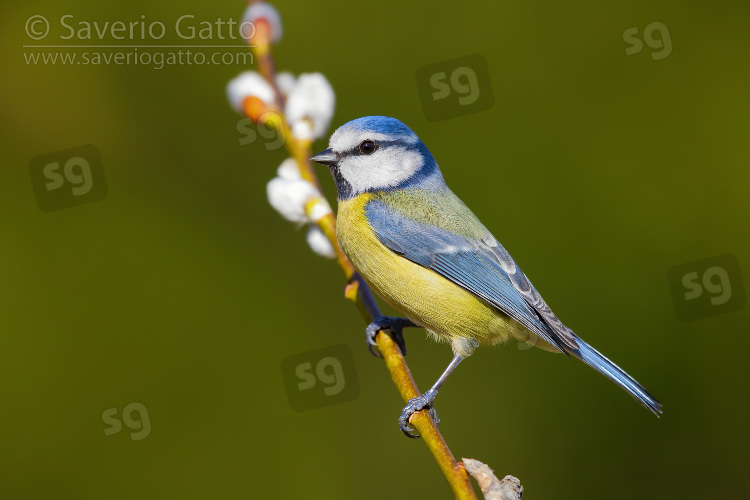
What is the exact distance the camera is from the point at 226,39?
2.11 m

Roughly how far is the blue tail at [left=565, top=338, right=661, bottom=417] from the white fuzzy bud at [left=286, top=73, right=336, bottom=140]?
73 centimetres

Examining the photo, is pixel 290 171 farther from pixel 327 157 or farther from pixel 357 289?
pixel 357 289

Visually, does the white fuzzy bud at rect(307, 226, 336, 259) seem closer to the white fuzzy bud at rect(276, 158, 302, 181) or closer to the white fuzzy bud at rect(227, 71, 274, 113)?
the white fuzzy bud at rect(276, 158, 302, 181)

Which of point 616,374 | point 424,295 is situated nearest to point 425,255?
point 424,295

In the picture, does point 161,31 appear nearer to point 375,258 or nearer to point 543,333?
point 375,258

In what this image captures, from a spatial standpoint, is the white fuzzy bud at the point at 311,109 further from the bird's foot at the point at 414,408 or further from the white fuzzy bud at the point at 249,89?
the bird's foot at the point at 414,408

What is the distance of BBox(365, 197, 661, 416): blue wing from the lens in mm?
1566

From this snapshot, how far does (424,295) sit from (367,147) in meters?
0.39

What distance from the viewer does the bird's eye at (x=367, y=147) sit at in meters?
1.68

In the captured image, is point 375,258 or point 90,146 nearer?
point 375,258

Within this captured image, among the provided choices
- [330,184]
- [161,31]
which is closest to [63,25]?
[161,31]

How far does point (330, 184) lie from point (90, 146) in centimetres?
73

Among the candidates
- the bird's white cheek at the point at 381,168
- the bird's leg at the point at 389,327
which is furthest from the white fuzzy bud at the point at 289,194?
the bird's leg at the point at 389,327

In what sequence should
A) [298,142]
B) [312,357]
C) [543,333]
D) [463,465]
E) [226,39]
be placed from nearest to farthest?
[463,465]
[298,142]
[543,333]
[312,357]
[226,39]
